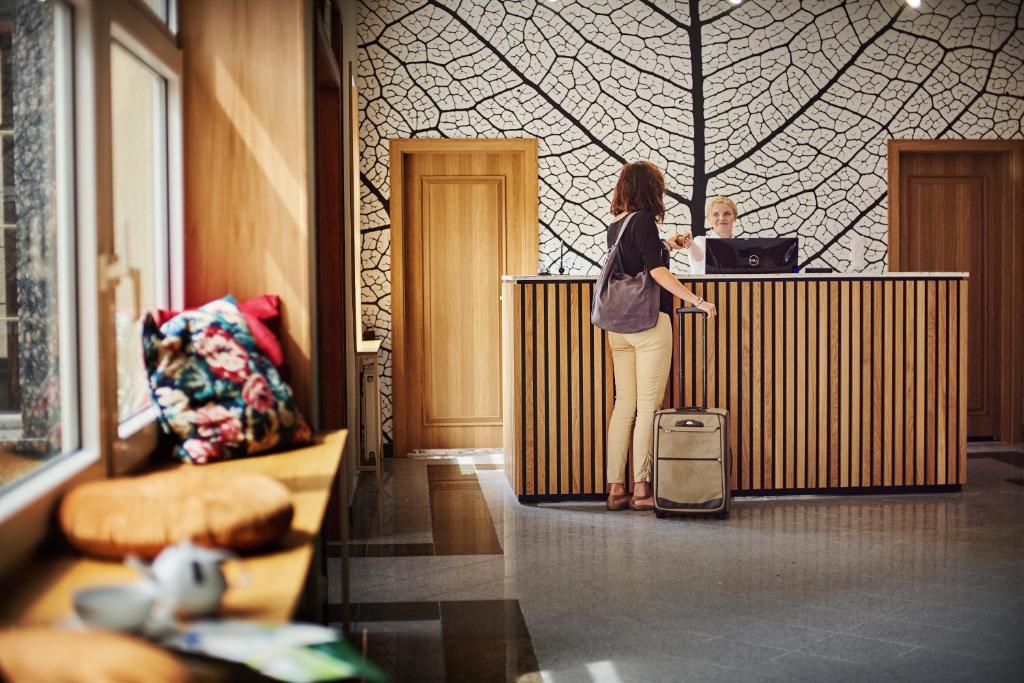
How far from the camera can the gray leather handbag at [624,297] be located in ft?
15.5

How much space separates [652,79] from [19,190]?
531 centimetres

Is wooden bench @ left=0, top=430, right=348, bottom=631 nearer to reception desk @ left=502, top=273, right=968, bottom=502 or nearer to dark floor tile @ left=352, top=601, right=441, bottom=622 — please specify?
dark floor tile @ left=352, top=601, right=441, bottom=622

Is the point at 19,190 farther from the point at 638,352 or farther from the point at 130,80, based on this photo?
the point at 638,352

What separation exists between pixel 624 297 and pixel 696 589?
1.61 m

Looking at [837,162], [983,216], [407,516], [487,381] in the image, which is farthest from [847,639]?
[983,216]

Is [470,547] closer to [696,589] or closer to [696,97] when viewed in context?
[696,589]

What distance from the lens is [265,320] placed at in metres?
2.93

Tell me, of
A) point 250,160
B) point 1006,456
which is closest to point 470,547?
point 250,160

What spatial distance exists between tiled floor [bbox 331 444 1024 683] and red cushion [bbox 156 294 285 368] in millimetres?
905

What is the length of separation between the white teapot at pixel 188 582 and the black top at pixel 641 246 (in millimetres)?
3498

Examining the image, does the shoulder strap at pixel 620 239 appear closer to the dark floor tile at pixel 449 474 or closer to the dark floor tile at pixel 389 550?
the dark floor tile at pixel 389 550

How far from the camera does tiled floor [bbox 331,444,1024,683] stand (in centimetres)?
285

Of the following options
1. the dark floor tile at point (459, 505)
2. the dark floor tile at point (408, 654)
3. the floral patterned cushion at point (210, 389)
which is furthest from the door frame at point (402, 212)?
the floral patterned cushion at point (210, 389)

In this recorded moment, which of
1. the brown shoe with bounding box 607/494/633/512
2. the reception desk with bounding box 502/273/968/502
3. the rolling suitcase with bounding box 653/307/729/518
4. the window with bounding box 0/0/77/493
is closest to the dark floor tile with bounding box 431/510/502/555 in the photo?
the reception desk with bounding box 502/273/968/502
